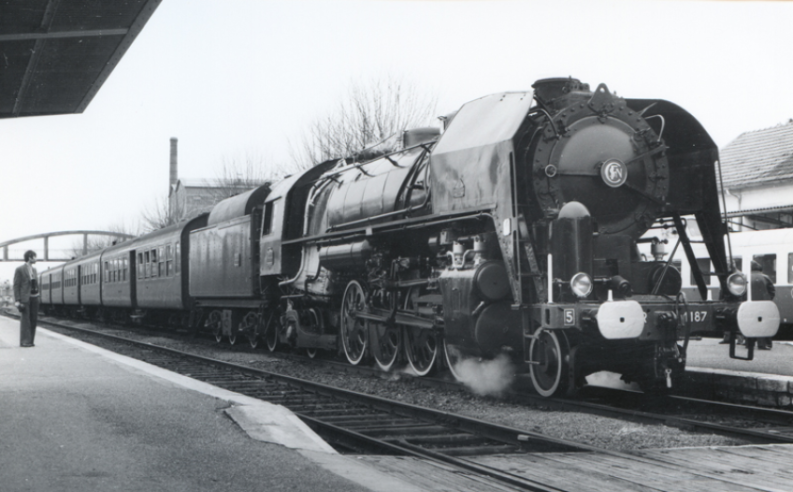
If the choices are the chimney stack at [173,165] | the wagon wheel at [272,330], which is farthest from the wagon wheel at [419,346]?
the chimney stack at [173,165]

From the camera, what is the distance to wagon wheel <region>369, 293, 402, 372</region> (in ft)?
38.8

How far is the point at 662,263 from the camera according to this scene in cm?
912

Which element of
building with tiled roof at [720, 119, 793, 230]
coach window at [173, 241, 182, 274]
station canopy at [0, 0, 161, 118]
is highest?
building with tiled roof at [720, 119, 793, 230]

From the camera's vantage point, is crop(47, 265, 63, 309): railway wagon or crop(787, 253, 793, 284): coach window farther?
crop(47, 265, 63, 309): railway wagon

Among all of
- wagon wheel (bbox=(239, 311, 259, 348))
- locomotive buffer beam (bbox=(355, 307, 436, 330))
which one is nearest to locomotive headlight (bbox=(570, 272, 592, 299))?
locomotive buffer beam (bbox=(355, 307, 436, 330))

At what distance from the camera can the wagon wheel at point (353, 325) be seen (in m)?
12.7

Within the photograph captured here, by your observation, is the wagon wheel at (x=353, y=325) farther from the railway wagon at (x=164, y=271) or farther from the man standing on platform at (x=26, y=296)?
the railway wagon at (x=164, y=271)

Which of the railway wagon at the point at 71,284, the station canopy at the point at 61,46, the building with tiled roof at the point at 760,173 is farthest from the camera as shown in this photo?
the railway wagon at the point at 71,284

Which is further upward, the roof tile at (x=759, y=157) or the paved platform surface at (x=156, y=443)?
the roof tile at (x=759, y=157)

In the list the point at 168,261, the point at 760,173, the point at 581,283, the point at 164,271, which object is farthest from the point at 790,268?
the point at 164,271

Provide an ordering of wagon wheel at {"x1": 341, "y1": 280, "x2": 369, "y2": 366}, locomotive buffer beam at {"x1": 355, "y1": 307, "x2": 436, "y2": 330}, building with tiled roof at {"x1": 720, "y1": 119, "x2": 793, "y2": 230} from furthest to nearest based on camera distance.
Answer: building with tiled roof at {"x1": 720, "y1": 119, "x2": 793, "y2": 230} < wagon wheel at {"x1": 341, "y1": 280, "x2": 369, "y2": 366} < locomotive buffer beam at {"x1": 355, "y1": 307, "x2": 436, "y2": 330}

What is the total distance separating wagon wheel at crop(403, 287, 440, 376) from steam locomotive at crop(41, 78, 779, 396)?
2cm

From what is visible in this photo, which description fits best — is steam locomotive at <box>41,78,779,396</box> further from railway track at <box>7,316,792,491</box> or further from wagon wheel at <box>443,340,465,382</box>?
railway track at <box>7,316,792,491</box>

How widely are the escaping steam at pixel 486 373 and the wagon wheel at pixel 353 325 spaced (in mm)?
2766
